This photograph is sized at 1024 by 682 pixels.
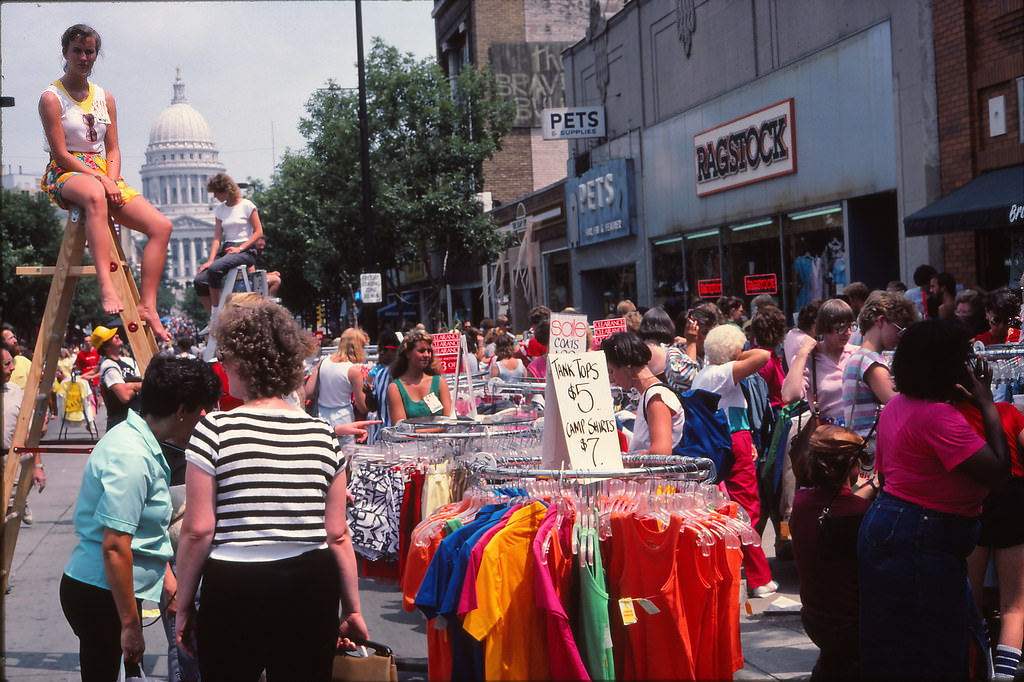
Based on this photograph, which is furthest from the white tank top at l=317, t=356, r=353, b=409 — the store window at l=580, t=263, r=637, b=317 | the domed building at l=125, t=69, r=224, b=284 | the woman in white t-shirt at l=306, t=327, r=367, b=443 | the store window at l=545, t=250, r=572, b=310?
the domed building at l=125, t=69, r=224, b=284

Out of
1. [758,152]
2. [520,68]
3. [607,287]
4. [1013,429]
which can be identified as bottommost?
[1013,429]

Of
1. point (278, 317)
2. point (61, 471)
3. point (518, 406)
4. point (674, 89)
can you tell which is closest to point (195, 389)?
point (278, 317)

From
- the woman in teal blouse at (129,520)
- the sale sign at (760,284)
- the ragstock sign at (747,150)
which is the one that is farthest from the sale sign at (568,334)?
the sale sign at (760,284)

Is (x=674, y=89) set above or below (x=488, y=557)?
above

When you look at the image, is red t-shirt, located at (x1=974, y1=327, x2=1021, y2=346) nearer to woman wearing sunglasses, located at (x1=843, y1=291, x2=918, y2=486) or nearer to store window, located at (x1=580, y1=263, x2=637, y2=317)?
woman wearing sunglasses, located at (x1=843, y1=291, x2=918, y2=486)

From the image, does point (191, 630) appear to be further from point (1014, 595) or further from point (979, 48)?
point (979, 48)

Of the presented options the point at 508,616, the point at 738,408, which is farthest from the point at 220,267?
the point at 508,616

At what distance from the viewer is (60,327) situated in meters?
5.46

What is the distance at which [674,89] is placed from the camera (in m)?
23.1

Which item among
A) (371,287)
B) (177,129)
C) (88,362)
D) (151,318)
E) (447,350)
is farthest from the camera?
(177,129)

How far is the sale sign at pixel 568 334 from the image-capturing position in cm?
731

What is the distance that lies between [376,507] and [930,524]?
362 cm

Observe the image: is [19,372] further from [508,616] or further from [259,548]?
[259,548]

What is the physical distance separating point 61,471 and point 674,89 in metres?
14.4
